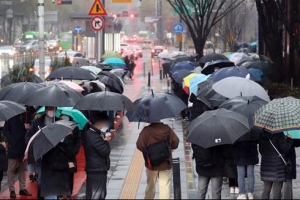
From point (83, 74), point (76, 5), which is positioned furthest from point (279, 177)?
point (76, 5)

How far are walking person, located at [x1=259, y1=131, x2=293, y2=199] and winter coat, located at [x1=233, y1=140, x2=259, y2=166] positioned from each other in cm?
106

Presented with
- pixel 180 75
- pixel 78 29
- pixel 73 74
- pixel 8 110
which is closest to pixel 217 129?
pixel 8 110

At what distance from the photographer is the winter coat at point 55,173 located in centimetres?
1162

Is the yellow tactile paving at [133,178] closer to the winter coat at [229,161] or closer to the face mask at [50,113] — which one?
the face mask at [50,113]

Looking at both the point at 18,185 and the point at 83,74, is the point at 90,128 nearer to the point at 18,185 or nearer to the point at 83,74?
Answer: the point at 18,185

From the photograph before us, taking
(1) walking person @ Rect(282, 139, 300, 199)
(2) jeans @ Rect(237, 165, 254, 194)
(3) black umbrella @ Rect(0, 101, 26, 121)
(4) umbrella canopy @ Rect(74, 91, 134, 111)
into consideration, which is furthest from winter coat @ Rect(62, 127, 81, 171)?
(1) walking person @ Rect(282, 139, 300, 199)

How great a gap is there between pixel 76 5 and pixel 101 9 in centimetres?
3557

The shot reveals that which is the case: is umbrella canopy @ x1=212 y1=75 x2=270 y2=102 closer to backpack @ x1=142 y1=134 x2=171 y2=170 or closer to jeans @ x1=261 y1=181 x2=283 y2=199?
jeans @ x1=261 y1=181 x2=283 y2=199

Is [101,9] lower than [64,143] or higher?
higher

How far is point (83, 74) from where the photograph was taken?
20953mm

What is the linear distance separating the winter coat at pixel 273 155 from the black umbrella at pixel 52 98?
407 centimetres

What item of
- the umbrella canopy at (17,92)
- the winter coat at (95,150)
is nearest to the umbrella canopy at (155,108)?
the winter coat at (95,150)

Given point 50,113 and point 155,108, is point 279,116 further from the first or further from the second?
point 50,113

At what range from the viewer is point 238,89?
583 inches
